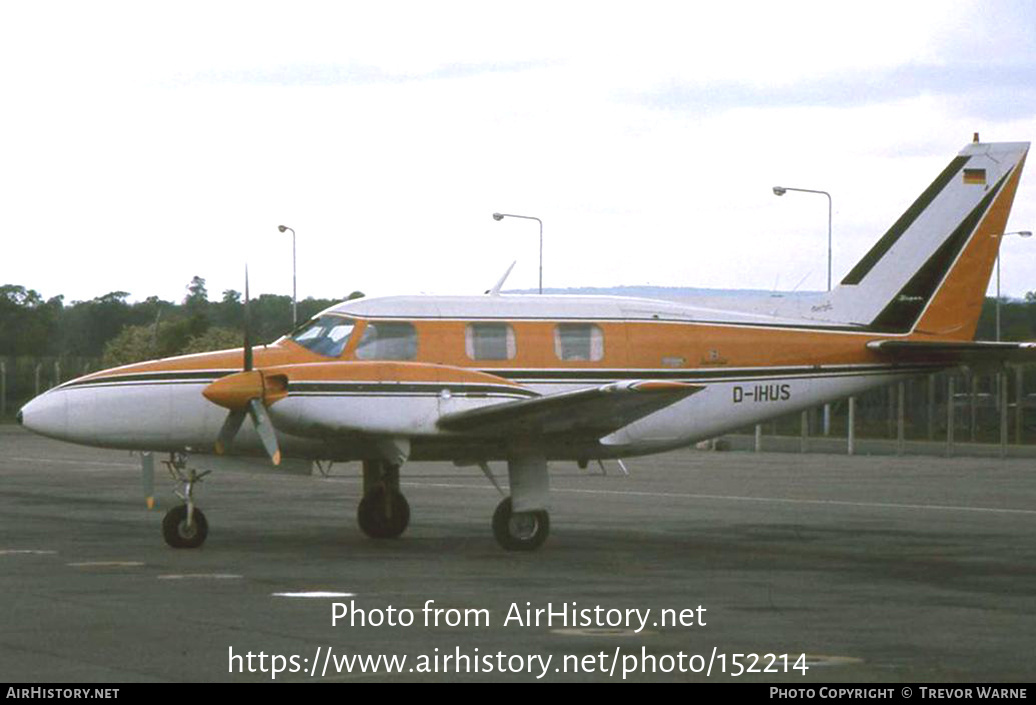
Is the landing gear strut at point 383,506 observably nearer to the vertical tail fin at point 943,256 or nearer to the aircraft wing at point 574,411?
the aircraft wing at point 574,411

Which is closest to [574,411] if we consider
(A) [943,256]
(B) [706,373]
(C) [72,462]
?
(B) [706,373]

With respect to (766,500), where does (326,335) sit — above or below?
above

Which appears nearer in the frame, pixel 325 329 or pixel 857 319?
pixel 325 329

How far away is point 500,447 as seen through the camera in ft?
68.8

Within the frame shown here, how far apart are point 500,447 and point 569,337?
187cm

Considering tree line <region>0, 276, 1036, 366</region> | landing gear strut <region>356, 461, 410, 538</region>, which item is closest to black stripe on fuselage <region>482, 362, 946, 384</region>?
landing gear strut <region>356, 461, 410, 538</region>

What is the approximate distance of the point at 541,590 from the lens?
16.2 meters

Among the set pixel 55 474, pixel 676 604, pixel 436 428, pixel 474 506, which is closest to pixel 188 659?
pixel 676 604

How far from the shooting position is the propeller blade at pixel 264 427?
19641 millimetres

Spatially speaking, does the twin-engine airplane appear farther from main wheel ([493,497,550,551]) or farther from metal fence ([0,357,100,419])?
metal fence ([0,357,100,419])

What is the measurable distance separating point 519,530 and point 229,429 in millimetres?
3690

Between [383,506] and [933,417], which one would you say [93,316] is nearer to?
[933,417]

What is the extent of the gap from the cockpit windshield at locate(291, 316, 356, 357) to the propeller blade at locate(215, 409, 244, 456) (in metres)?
1.55

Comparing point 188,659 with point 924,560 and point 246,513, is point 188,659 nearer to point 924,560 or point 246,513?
point 924,560
